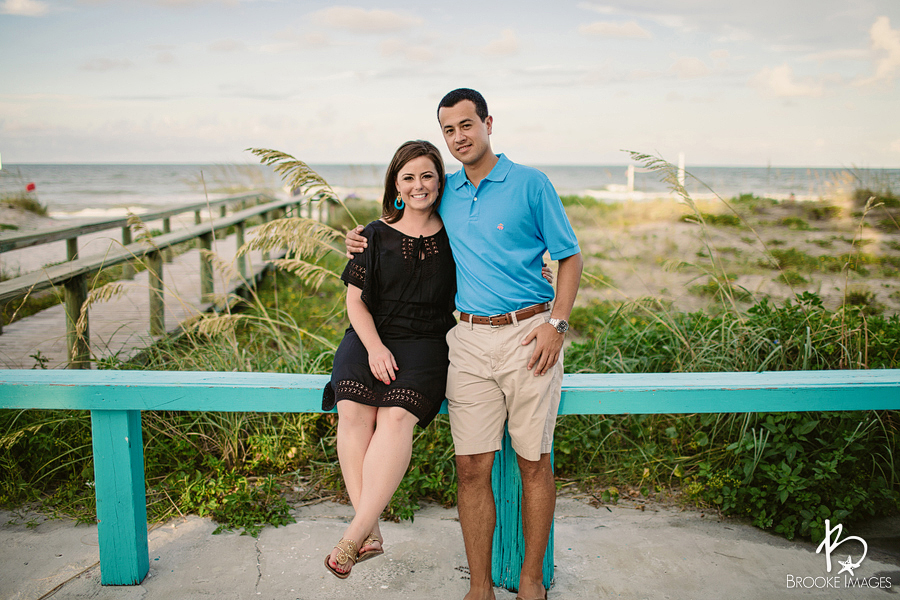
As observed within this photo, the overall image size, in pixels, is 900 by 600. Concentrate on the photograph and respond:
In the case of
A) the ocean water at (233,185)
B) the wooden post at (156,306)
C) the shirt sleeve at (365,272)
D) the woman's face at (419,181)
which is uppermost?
the ocean water at (233,185)

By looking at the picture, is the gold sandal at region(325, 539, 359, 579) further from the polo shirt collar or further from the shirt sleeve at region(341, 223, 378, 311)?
the polo shirt collar

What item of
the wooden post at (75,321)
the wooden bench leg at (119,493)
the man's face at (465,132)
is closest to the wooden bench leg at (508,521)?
the man's face at (465,132)

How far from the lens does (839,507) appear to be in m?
2.63

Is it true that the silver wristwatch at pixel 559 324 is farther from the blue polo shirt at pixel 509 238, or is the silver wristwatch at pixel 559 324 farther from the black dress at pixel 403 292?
the black dress at pixel 403 292

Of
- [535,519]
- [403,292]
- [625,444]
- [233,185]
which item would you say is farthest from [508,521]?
[233,185]

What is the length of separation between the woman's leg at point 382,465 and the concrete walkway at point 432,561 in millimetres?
397

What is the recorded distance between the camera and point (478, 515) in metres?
2.15

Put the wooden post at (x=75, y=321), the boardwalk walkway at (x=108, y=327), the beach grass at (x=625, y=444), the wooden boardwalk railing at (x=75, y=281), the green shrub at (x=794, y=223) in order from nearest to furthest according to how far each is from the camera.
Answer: the beach grass at (x=625, y=444)
the wooden boardwalk railing at (x=75, y=281)
the wooden post at (x=75, y=321)
the boardwalk walkway at (x=108, y=327)
the green shrub at (x=794, y=223)

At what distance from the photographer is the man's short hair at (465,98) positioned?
2.26m

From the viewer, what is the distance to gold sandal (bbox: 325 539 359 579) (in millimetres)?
1936

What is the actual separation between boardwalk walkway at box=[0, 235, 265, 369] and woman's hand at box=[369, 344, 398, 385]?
1317 millimetres

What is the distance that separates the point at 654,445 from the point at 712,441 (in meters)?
0.27

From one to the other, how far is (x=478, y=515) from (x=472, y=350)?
0.57 meters

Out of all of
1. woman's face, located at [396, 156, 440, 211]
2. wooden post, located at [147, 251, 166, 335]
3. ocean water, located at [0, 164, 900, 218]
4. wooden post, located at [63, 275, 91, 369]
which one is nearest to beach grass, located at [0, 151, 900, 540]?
wooden post, located at [63, 275, 91, 369]
